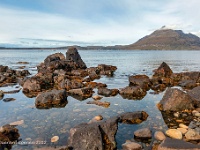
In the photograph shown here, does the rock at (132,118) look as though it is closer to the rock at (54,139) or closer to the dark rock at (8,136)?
the rock at (54,139)

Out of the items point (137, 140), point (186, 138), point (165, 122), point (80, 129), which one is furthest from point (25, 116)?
point (186, 138)

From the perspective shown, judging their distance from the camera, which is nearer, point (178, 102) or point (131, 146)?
point (131, 146)

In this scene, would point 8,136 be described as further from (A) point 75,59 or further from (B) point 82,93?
(A) point 75,59

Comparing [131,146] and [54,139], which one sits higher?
[131,146]

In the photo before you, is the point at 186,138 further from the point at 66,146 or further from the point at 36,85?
the point at 36,85

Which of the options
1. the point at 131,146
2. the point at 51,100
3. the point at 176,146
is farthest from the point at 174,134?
the point at 51,100

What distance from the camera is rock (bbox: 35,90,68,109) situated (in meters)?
15.3

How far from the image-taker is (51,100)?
52.0ft

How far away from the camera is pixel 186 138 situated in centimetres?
956

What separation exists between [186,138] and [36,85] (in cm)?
1563

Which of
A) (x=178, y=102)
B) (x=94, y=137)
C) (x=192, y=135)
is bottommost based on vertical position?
(x=192, y=135)

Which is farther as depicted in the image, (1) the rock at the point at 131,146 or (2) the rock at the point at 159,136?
(2) the rock at the point at 159,136

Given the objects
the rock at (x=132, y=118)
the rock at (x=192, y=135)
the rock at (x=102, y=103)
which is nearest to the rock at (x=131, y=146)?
the rock at (x=192, y=135)

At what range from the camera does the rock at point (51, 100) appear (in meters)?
15.3
